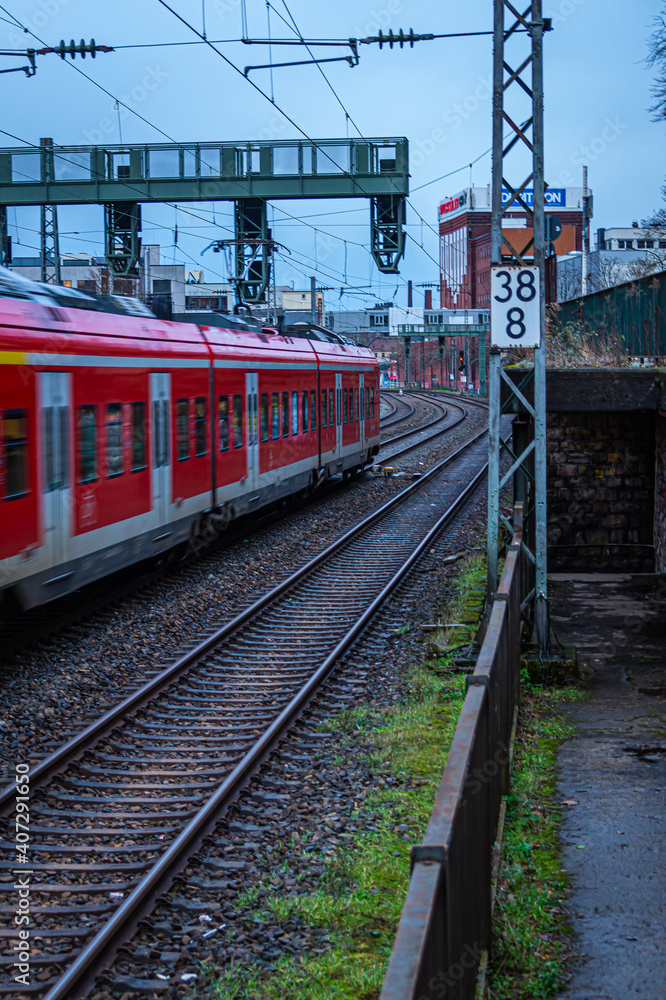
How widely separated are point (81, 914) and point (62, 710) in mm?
3356

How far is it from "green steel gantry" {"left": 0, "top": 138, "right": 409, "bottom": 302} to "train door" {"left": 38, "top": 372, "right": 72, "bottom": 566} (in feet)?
35.8

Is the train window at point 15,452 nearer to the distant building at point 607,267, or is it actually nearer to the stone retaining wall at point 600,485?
the stone retaining wall at point 600,485

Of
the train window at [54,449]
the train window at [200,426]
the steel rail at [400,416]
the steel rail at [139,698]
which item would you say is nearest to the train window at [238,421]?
the train window at [200,426]

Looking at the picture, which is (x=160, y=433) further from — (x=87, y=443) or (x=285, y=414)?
(x=285, y=414)

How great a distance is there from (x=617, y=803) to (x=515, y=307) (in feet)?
15.6

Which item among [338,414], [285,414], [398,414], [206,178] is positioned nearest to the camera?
[285,414]

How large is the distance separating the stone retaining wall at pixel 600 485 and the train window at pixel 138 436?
5770 mm

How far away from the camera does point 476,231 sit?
114375 millimetres

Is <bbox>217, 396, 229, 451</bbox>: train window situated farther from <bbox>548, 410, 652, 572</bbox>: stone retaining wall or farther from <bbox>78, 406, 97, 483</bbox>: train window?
<bbox>78, 406, 97, 483</bbox>: train window

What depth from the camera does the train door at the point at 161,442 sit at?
12.9 meters

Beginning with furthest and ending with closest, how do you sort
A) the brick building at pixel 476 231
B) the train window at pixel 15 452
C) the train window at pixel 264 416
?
1. the brick building at pixel 476 231
2. the train window at pixel 264 416
3. the train window at pixel 15 452

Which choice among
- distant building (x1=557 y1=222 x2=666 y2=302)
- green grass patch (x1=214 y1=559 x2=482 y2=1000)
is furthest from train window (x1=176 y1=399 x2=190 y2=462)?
distant building (x1=557 y1=222 x2=666 y2=302)

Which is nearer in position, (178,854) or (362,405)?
(178,854)

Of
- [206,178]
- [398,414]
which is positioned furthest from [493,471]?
[398,414]
